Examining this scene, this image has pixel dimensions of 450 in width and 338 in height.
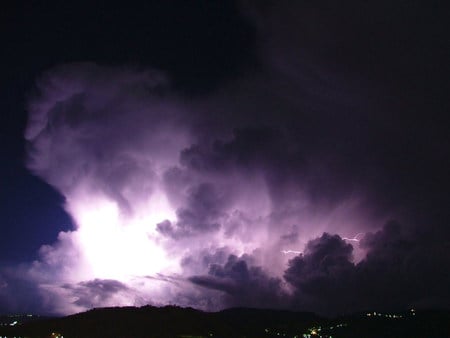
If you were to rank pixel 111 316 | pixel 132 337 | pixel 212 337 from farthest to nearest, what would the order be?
pixel 111 316, pixel 212 337, pixel 132 337

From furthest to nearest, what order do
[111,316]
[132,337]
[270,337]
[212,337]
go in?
[270,337] → [111,316] → [212,337] → [132,337]

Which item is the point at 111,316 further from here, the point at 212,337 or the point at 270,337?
the point at 270,337

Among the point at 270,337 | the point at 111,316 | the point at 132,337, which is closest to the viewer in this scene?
the point at 132,337

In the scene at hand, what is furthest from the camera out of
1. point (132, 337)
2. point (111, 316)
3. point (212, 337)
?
point (111, 316)

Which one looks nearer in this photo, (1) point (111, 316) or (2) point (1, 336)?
(2) point (1, 336)

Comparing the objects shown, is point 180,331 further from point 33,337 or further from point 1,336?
point 1,336

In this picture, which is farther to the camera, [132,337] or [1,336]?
[1,336]

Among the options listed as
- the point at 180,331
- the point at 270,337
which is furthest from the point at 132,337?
the point at 270,337

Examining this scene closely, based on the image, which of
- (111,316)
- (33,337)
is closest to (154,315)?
(111,316)
